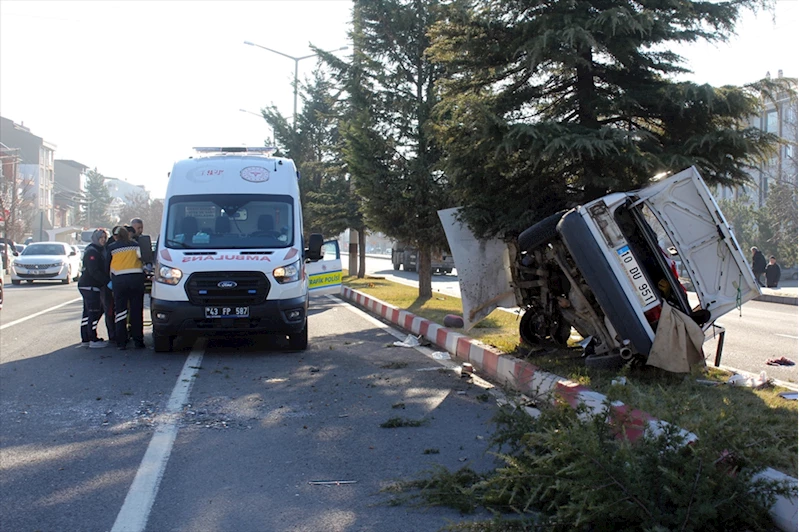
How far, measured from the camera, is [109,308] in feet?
38.3

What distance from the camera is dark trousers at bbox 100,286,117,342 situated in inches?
455

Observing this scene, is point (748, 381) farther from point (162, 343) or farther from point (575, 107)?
point (162, 343)

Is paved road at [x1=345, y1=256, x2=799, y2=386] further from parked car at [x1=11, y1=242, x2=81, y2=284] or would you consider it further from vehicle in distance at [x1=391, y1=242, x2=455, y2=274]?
parked car at [x1=11, y1=242, x2=81, y2=284]

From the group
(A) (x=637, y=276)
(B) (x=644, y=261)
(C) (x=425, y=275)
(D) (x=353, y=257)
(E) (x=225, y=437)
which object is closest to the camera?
(E) (x=225, y=437)

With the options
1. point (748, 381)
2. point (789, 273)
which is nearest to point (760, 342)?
point (748, 381)

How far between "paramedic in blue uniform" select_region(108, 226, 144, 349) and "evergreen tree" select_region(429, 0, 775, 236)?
4654mm

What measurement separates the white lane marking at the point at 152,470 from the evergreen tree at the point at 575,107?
4361mm

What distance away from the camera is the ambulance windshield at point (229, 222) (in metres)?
10.8

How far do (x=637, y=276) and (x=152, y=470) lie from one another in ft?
14.5

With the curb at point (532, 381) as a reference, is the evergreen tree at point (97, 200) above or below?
above

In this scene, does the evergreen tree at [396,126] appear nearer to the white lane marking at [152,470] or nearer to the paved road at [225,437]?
the paved road at [225,437]

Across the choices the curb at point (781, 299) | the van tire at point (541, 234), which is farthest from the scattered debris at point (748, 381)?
the curb at point (781, 299)

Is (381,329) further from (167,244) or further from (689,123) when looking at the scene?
A: (689,123)

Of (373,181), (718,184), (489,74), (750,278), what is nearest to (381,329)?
(373,181)
